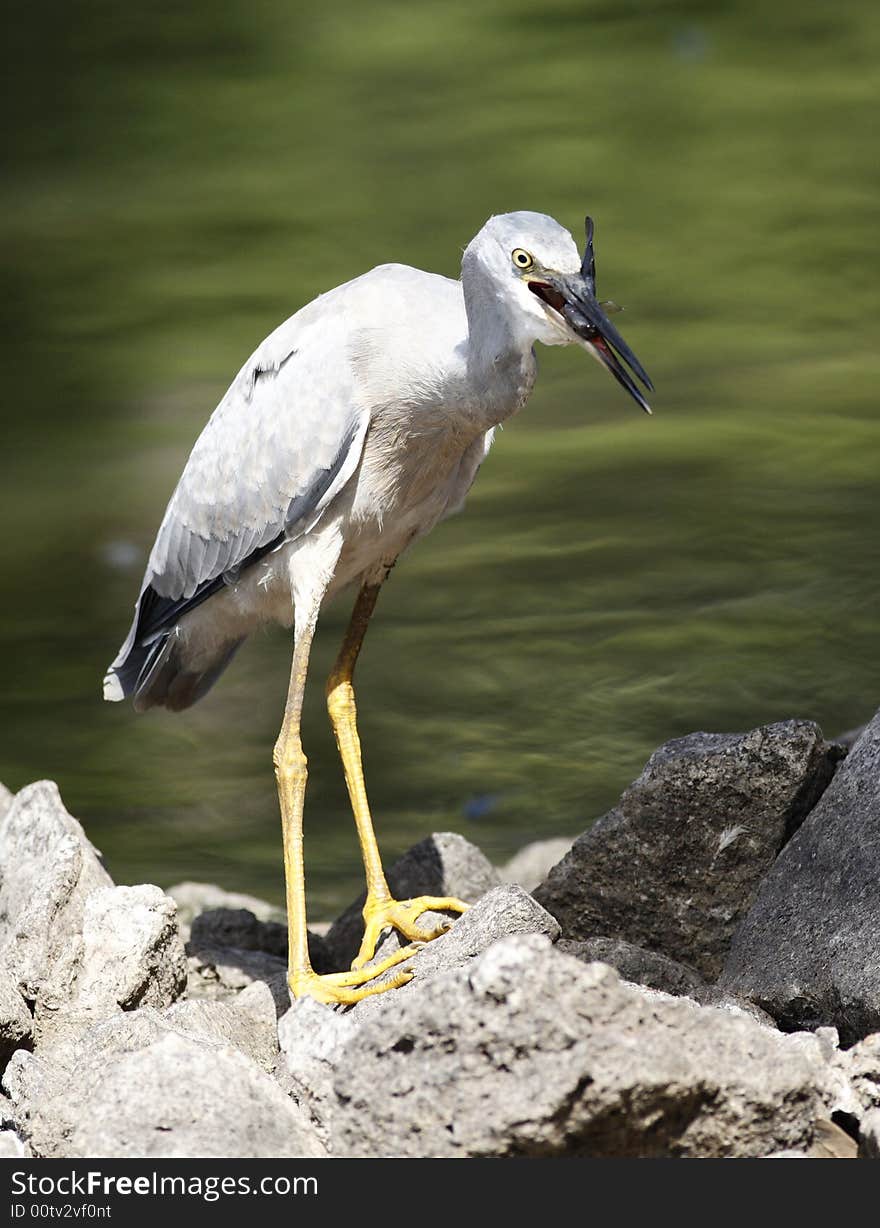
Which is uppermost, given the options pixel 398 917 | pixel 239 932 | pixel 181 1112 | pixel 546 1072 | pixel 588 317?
pixel 588 317

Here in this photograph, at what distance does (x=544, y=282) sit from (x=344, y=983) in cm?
179

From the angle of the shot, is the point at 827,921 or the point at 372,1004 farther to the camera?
the point at 372,1004

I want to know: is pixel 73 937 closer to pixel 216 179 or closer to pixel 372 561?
pixel 372 561

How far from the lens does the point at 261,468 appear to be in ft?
15.4

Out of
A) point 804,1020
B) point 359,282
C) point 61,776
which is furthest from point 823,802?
point 61,776

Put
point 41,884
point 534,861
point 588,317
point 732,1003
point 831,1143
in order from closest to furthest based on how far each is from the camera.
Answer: point 831,1143
point 588,317
point 732,1003
point 41,884
point 534,861

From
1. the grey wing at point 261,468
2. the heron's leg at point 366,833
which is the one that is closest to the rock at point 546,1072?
the heron's leg at point 366,833

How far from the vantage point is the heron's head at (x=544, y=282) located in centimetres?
372

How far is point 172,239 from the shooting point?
7.88 m

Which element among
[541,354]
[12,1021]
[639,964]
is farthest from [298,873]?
[541,354]

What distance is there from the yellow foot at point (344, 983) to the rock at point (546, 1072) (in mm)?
1515

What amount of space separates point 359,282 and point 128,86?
3.48 m

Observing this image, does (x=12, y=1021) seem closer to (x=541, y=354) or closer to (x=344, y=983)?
(x=344, y=983)

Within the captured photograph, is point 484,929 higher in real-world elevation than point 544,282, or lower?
lower
